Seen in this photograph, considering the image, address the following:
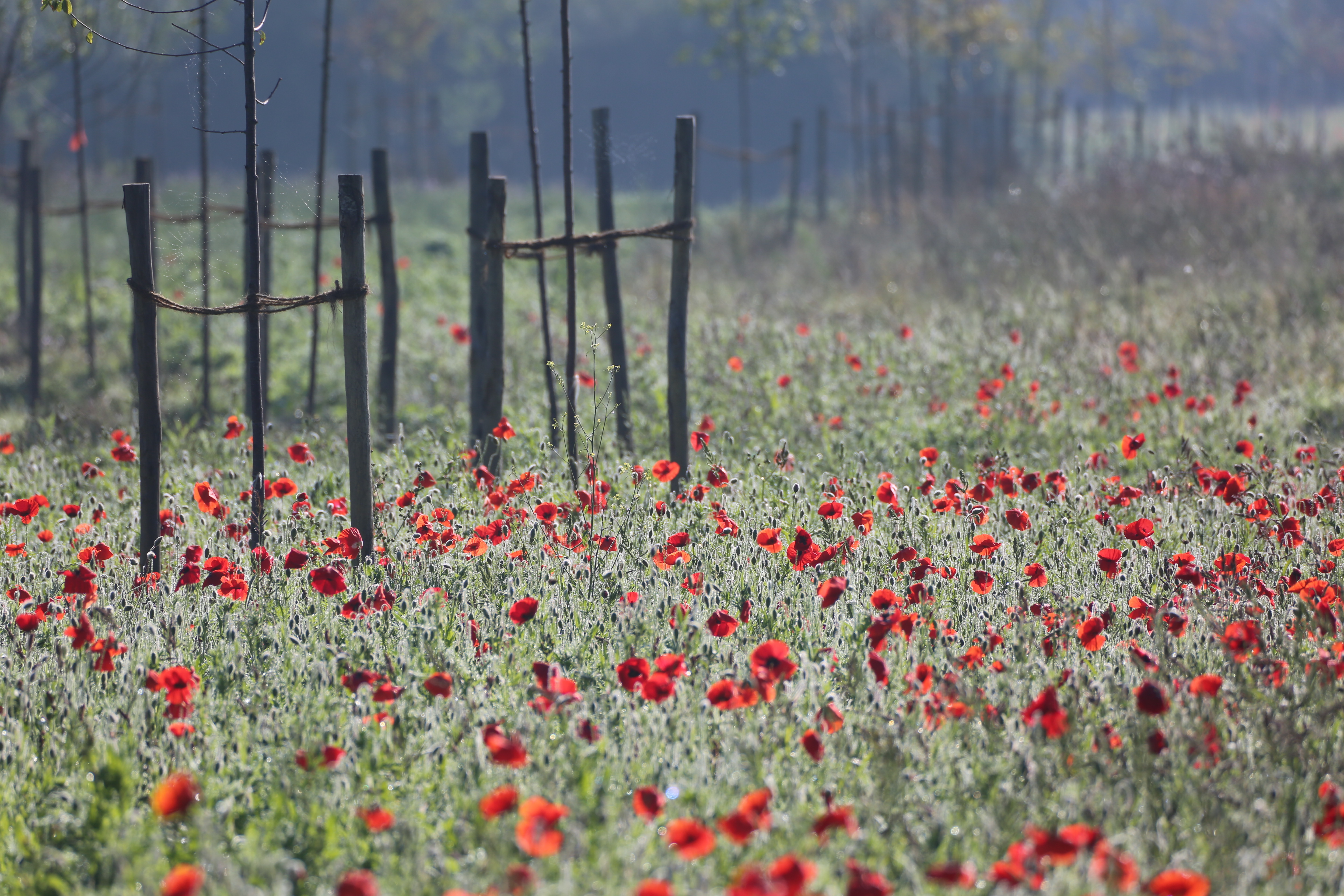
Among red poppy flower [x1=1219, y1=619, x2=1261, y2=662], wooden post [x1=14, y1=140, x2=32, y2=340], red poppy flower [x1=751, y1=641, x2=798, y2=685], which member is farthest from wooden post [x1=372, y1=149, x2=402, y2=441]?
red poppy flower [x1=1219, y1=619, x2=1261, y2=662]

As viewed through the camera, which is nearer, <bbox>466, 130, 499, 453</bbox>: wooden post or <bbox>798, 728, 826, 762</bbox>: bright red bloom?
<bbox>798, 728, 826, 762</bbox>: bright red bloom

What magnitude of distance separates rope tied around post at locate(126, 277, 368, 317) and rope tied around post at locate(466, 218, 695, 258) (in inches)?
54.1

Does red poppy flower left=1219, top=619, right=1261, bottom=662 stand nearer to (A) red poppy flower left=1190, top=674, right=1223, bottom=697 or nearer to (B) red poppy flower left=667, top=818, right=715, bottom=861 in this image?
(A) red poppy flower left=1190, top=674, right=1223, bottom=697

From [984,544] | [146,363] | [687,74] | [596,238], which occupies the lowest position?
[984,544]

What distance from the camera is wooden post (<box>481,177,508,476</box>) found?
20.7 feet

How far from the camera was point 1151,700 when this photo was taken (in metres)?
2.67

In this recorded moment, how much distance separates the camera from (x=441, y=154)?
37000 millimetres

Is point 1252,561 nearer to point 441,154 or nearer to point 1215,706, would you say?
point 1215,706

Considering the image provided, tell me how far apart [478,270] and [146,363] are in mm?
3056

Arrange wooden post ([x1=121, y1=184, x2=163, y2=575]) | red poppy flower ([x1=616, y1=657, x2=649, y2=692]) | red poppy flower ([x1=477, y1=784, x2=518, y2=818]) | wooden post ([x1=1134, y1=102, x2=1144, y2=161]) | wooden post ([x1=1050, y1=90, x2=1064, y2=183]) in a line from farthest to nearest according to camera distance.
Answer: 1. wooden post ([x1=1050, y1=90, x2=1064, y2=183])
2. wooden post ([x1=1134, y1=102, x2=1144, y2=161])
3. wooden post ([x1=121, y1=184, x2=163, y2=575])
4. red poppy flower ([x1=616, y1=657, x2=649, y2=692])
5. red poppy flower ([x1=477, y1=784, x2=518, y2=818])

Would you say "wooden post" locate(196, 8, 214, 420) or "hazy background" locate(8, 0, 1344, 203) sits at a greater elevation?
"hazy background" locate(8, 0, 1344, 203)

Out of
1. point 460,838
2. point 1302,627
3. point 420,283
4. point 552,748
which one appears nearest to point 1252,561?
point 1302,627

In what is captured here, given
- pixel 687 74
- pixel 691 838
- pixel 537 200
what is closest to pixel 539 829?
pixel 691 838

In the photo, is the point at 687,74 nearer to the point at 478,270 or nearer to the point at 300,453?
the point at 478,270
